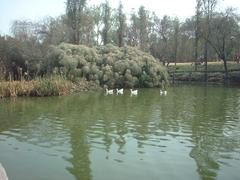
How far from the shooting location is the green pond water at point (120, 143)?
365 inches

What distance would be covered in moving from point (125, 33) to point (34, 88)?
44237 mm

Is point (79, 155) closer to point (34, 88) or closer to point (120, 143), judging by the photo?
point (120, 143)

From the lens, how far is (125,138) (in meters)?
12.9

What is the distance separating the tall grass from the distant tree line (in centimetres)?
234

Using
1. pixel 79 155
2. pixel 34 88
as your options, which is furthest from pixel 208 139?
pixel 34 88

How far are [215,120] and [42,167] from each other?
8840 millimetres

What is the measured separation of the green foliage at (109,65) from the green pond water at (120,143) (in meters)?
14.1

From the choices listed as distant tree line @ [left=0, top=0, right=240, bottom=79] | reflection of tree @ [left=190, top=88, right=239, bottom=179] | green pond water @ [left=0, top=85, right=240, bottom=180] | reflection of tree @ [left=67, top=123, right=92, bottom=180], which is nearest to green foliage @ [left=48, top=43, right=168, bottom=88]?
distant tree line @ [left=0, top=0, right=240, bottom=79]

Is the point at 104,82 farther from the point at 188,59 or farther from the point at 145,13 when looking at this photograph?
the point at 188,59

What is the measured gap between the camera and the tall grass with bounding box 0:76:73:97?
25.7 meters

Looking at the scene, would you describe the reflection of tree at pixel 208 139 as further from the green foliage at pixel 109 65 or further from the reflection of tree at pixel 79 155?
the green foliage at pixel 109 65

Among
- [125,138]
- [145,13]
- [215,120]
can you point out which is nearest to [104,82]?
[215,120]

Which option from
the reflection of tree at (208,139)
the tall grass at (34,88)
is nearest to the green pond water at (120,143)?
the reflection of tree at (208,139)

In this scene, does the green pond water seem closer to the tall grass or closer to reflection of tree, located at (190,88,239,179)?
reflection of tree, located at (190,88,239,179)
